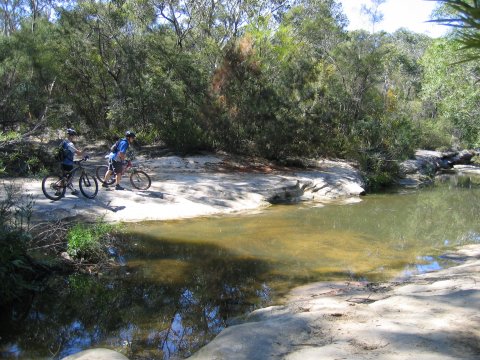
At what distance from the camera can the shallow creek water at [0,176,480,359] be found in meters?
5.48

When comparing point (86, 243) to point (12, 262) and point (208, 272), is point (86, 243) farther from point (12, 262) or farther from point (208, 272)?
point (208, 272)

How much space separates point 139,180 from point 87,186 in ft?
6.56

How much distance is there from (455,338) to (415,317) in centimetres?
69

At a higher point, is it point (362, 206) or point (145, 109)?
point (145, 109)

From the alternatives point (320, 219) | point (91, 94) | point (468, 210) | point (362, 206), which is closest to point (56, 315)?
point (320, 219)

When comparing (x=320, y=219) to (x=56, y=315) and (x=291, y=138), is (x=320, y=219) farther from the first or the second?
(x=56, y=315)

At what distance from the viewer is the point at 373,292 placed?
6.49 m

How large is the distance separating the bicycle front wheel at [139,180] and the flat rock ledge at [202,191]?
20cm

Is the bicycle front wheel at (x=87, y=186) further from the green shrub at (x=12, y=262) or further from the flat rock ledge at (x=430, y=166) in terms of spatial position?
the flat rock ledge at (x=430, y=166)

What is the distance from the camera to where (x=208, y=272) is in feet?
26.0

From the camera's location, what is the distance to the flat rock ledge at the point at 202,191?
37.2 feet

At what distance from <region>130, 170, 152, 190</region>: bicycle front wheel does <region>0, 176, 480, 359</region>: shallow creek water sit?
2447 mm

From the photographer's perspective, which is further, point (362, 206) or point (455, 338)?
point (362, 206)

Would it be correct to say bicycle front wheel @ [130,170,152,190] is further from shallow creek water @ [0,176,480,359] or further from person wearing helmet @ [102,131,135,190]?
shallow creek water @ [0,176,480,359]
